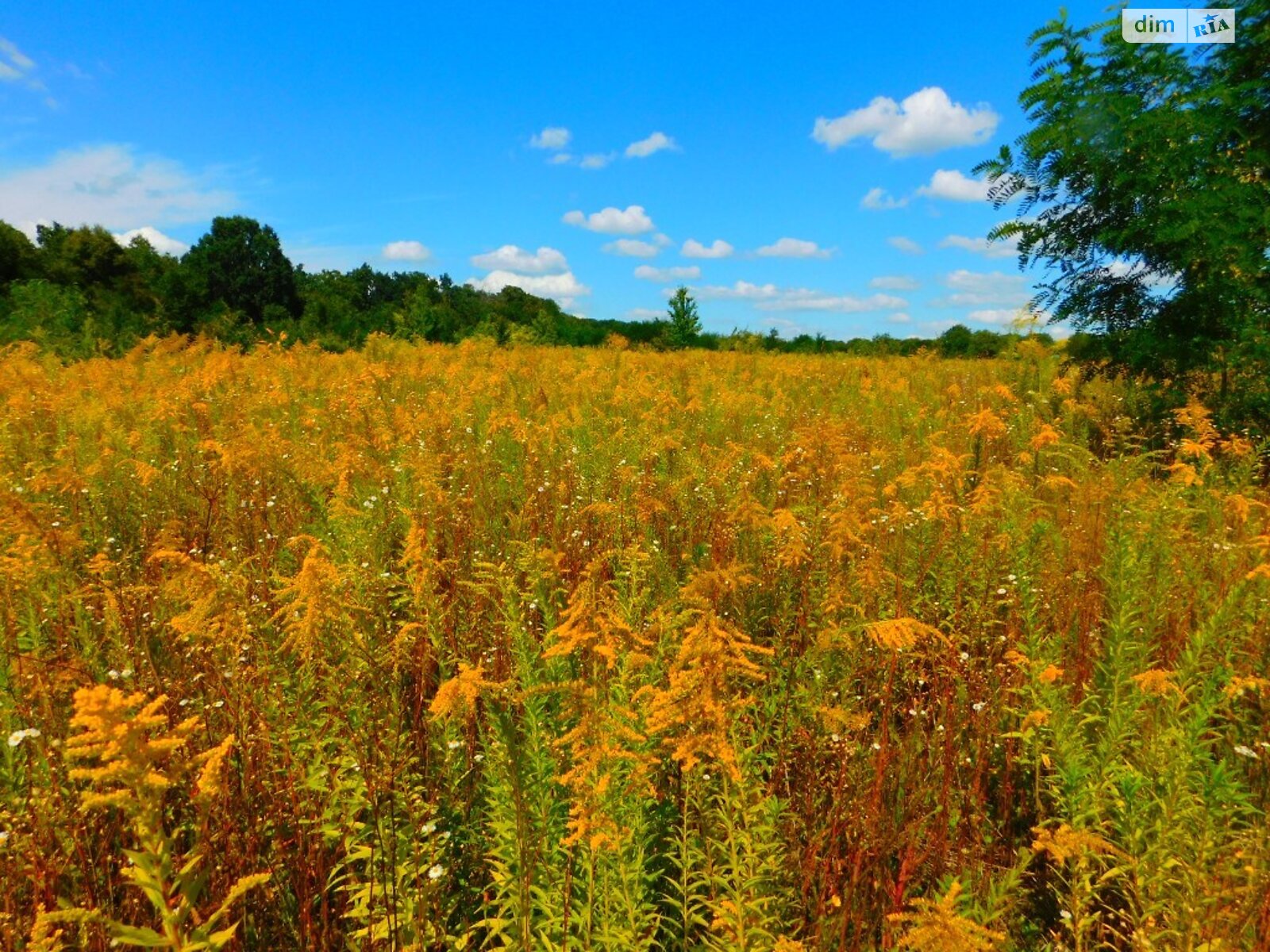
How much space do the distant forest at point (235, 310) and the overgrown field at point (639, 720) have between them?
10.8 m

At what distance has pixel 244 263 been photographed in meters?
34.1

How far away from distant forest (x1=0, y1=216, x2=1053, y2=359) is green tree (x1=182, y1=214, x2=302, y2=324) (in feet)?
0.19

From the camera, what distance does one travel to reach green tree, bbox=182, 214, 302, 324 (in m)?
32.6

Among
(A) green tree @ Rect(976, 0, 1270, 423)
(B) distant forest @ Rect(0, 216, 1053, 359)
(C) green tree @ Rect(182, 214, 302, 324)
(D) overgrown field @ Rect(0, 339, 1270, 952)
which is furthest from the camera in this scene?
(C) green tree @ Rect(182, 214, 302, 324)

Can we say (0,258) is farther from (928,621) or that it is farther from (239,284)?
(928,621)

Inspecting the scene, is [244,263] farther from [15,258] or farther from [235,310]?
[235,310]

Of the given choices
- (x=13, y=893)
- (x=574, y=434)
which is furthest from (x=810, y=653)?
(x=574, y=434)

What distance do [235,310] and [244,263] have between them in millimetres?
13926

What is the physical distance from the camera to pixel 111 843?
203cm

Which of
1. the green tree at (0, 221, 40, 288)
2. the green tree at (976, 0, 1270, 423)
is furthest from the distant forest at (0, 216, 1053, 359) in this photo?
the green tree at (976, 0, 1270, 423)

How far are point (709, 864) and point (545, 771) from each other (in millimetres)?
473

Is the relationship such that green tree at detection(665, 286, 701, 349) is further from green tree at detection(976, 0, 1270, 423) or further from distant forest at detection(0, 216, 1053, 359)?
green tree at detection(976, 0, 1270, 423)

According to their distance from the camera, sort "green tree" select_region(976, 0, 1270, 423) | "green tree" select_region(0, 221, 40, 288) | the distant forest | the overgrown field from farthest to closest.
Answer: "green tree" select_region(0, 221, 40, 288)
the distant forest
"green tree" select_region(976, 0, 1270, 423)
the overgrown field

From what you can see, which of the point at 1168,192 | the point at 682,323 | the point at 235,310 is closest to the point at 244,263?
the point at 235,310
